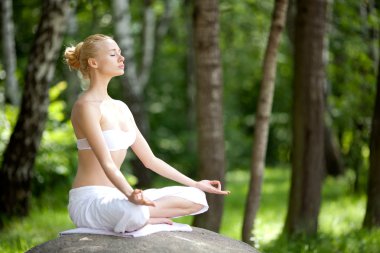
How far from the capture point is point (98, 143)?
17.1 ft

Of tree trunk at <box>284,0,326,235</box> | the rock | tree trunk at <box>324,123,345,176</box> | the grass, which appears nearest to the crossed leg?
the rock

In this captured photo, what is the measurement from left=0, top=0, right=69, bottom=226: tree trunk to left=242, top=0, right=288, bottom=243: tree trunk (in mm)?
2863

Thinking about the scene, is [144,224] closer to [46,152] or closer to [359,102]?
[46,152]

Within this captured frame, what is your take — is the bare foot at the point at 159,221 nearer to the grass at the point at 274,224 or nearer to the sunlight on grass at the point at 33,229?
the grass at the point at 274,224

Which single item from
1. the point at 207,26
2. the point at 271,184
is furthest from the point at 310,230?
the point at 271,184

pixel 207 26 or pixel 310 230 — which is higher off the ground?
pixel 207 26

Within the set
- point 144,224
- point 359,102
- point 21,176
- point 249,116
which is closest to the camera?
point 144,224

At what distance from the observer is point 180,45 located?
30266 mm

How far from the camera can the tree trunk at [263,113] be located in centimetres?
912

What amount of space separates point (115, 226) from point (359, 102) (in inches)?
453

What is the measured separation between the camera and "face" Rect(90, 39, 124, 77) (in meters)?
5.48

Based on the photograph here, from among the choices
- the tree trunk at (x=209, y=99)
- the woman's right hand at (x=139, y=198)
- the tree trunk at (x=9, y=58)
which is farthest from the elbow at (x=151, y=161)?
the tree trunk at (x=9, y=58)

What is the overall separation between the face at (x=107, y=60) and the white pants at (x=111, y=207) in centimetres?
77

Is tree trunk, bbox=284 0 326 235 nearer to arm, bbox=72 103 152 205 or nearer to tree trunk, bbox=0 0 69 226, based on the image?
tree trunk, bbox=0 0 69 226
